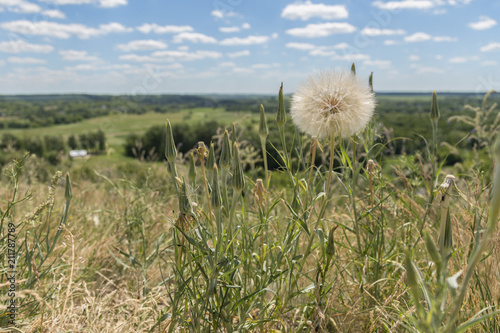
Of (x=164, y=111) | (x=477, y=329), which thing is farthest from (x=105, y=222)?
(x=164, y=111)

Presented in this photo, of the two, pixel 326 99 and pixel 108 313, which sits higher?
pixel 326 99

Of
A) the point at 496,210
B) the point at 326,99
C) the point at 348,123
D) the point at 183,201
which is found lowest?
the point at 183,201

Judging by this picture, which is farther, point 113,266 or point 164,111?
point 164,111

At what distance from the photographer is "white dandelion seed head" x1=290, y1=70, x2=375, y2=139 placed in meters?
1.82

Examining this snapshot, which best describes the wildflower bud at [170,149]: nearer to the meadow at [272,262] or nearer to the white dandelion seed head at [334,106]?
the meadow at [272,262]

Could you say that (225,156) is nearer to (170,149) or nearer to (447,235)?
(170,149)

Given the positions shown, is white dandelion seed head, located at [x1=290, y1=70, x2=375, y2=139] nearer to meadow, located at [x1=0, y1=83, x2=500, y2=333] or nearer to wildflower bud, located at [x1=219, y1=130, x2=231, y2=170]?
meadow, located at [x1=0, y1=83, x2=500, y2=333]

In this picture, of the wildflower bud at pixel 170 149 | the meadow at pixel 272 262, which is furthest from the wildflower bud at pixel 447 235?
the wildflower bud at pixel 170 149

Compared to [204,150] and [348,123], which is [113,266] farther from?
[348,123]

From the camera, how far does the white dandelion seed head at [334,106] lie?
182cm

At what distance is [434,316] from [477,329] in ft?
4.24

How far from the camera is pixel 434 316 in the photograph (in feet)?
3.38

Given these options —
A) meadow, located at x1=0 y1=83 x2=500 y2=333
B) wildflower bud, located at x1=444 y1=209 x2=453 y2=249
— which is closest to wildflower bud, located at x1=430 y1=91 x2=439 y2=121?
meadow, located at x1=0 y1=83 x2=500 y2=333

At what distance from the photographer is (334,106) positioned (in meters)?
1.82
